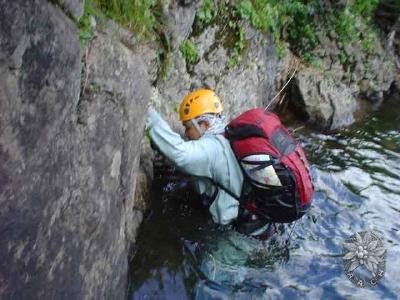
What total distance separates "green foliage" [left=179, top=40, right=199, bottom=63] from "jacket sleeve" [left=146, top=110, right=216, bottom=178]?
8.50 feet

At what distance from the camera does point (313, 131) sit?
1061 centimetres

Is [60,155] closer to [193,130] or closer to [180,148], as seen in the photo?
[180,148]

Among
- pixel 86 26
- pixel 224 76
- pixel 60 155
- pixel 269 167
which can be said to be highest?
pixel 86 26

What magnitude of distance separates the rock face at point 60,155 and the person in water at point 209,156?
0.70 metres

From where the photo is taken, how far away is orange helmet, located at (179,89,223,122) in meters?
5.34

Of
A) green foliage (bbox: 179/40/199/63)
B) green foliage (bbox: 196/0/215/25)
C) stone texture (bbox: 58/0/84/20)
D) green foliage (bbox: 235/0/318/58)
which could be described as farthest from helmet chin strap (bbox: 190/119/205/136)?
green foliage (bbox: 235/0/318/58)

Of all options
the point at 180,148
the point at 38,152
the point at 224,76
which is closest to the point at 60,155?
the point at 38,152

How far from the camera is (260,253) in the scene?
584 centimetres

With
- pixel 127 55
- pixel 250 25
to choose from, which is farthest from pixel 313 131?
pixel 127 55

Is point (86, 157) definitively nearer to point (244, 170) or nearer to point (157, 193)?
point (244, 170)

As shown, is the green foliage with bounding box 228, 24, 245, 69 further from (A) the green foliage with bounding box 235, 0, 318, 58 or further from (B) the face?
(B) the face

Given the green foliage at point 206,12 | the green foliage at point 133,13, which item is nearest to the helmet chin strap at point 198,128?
the green foliage at point 133,13

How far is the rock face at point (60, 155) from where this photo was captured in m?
2.37

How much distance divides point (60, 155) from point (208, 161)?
2428mm
